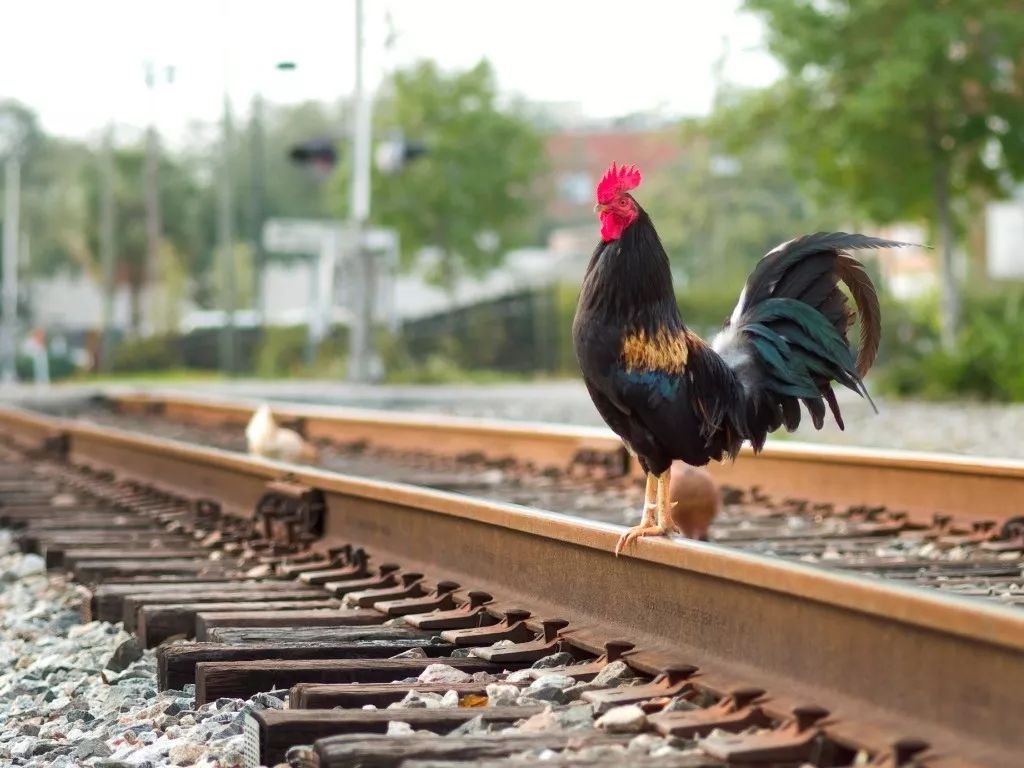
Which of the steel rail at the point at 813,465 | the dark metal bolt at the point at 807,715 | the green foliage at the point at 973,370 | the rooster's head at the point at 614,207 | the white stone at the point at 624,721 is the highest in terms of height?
the rooster's head at the point at 614,207

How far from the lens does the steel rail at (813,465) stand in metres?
6.80

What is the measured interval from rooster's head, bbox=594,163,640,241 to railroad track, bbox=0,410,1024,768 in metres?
0.82

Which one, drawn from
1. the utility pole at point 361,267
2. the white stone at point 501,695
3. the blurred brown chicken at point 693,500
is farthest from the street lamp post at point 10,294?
the white stone at point 501,695

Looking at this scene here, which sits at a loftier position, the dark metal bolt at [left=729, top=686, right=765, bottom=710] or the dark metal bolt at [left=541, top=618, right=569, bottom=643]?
the dark metal bolt at [left=729, top=686, right=765, bottom=710]

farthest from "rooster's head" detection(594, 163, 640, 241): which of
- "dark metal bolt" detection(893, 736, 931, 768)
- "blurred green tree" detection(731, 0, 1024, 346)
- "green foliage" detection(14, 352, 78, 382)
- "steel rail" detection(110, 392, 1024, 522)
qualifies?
"green foliage" detection(14, 352, 78, 382)

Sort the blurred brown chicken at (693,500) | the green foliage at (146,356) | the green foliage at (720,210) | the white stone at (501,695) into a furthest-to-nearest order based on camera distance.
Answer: the green foliage at (720,210) < the green foliage at (146,356) < the blurred brown chicken at (693,500) < the white stone at (501,695)

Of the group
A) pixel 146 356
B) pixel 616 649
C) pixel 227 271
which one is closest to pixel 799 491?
pixel 616 649

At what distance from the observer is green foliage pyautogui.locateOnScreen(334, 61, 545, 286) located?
4750 centimetres

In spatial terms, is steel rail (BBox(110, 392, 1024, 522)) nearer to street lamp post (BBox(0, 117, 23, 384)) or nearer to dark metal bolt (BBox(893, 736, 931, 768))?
dark metal bolt (BBox(893, 736, 931, 768))

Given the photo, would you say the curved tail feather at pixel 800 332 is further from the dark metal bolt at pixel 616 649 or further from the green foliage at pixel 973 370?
the green foliage at pixel 973 370

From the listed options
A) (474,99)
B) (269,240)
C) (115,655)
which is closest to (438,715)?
(115,655)

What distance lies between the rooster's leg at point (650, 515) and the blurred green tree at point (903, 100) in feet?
65.1

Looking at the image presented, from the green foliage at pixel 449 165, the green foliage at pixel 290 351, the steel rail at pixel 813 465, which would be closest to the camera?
the steel rail at pixel 813 465

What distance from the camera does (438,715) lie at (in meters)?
3.38
